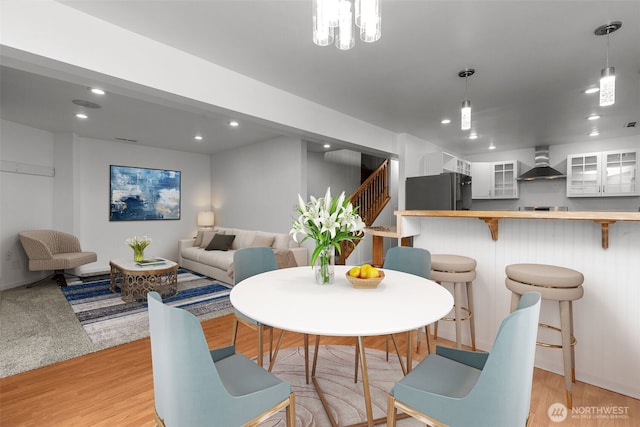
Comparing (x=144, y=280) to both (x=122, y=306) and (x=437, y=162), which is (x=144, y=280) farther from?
(x=437, y=162)

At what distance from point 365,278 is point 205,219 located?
19.9 ft

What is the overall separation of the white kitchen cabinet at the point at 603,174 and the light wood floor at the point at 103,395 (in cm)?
483

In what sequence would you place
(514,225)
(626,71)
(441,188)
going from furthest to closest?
(441,188) → (626,71) → (514,225)

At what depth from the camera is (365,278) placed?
1575 mm

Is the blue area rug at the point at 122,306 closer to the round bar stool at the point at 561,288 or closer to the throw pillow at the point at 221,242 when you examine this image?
the throw pillow at the point at 221,242

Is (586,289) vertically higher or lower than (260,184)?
lower

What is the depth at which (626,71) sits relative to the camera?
2.92m

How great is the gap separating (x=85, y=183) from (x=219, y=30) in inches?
198

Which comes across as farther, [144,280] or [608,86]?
[144,280]

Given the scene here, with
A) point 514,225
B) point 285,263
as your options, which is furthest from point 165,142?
point 514,225

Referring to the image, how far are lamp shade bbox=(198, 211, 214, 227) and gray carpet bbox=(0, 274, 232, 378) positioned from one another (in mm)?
3043

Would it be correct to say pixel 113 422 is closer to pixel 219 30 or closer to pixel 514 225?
pixel 219 30

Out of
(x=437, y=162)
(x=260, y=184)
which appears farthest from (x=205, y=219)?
(x=437, y=162)

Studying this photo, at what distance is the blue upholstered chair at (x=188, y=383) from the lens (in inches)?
36.1
